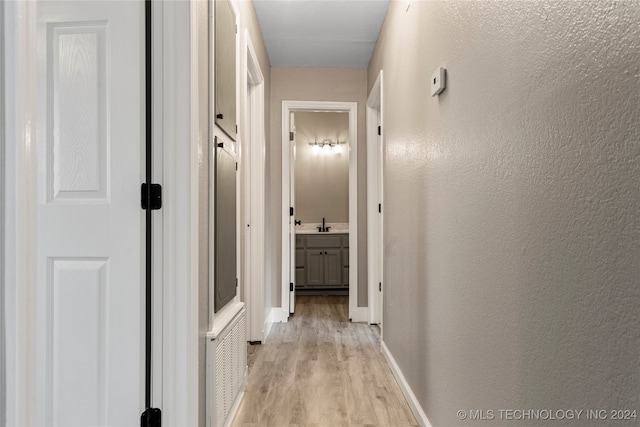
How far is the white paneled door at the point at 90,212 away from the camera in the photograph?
1.50 m

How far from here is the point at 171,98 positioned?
152 cm

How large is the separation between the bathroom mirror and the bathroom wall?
12.7ft

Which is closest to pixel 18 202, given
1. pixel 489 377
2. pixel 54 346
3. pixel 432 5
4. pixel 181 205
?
pixel 181 205

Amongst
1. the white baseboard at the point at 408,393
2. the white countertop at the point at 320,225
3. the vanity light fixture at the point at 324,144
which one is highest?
the vanity light fixture at the point at 324,144

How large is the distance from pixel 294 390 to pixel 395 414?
2.00 ft

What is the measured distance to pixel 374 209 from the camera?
4.19m

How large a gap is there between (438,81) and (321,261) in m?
4.11

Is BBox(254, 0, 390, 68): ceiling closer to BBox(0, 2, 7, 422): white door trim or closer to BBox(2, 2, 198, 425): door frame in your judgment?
BBox(2, 2, 198, 425): door frame

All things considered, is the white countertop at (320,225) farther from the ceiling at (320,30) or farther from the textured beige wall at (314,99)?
the ceiling at (320,30)

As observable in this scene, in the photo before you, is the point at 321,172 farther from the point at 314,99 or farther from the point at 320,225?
the point at 314,99

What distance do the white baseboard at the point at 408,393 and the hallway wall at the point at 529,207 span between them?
6 cm

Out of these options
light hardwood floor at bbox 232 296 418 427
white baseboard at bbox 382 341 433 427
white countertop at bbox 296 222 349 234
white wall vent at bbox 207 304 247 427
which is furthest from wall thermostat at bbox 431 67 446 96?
white countertop at bbox 296 222 349 234

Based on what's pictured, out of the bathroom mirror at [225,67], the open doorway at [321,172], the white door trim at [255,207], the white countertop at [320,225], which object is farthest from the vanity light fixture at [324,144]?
the bathroom mirror at [225,67]

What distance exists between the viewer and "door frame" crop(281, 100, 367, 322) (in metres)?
4.28
